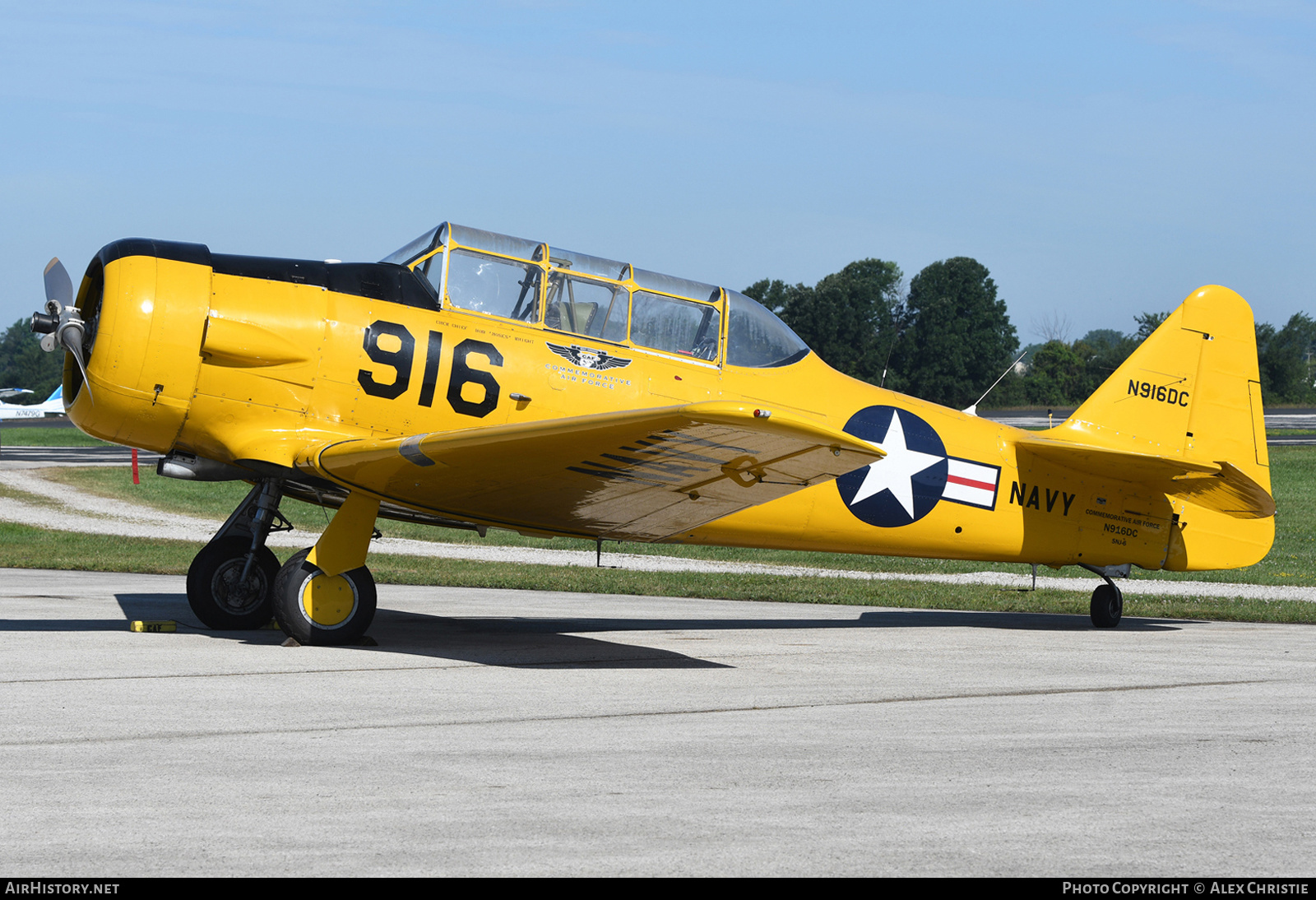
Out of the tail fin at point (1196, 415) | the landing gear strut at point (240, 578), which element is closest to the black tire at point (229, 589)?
the landing gear strut at point (240, 578)

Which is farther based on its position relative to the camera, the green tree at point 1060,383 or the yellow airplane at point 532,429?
the green tree at point 1060,383

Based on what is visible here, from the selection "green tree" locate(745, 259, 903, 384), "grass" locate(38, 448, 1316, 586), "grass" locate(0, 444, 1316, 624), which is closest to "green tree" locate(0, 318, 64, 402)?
"green tree" locate(745, 259, 903, 384)

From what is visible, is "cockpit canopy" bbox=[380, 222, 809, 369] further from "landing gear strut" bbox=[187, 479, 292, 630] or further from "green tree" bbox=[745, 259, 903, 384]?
"green tree" bbox=[745, 259, 903, 384]

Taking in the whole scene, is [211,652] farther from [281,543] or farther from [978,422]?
[281,543]

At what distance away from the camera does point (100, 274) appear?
27.4ft

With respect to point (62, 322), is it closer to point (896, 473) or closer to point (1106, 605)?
point (896, 473)

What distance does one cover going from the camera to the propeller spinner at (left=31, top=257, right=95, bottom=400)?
26.7 feet

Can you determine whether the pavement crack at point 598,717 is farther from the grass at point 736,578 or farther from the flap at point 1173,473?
the grass at point 736,578

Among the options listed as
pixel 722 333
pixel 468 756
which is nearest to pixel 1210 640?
pixel 722 333

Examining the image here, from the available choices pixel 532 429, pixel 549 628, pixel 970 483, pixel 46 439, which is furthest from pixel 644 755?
pixel 46 439

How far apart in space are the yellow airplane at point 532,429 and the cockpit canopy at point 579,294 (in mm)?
19

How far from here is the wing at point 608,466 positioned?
680 centimetres

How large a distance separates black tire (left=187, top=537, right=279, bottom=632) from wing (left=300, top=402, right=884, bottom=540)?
4.98 ft
